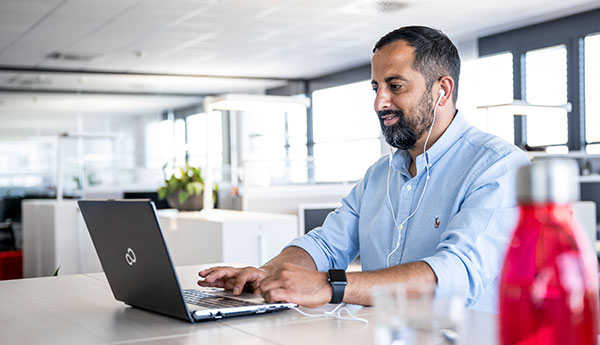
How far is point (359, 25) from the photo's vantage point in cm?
723

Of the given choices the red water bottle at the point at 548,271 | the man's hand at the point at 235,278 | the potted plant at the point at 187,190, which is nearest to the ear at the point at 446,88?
the man's hand at the point at 235,278

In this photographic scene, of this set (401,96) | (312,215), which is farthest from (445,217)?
(312,215)

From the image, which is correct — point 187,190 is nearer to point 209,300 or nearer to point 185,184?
point 185,184

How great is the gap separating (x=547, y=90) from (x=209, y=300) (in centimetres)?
653

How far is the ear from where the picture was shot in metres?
1.63

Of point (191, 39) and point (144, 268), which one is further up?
point (191, 39)

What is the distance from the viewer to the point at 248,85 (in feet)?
36.7

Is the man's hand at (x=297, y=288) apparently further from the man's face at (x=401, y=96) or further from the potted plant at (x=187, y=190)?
the potted plant at (x=187, y=190)

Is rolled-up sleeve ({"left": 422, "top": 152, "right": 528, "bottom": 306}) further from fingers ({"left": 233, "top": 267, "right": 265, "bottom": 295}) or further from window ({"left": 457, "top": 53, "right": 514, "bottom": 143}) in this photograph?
window ({"left": 457, "top": 53, "right": 514, "bottom": 143})

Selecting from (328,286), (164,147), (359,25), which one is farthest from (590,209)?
(164,147)

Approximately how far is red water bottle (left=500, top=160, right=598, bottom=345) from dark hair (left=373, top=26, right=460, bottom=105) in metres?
1.21

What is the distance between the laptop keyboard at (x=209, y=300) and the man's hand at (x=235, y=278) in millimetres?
35

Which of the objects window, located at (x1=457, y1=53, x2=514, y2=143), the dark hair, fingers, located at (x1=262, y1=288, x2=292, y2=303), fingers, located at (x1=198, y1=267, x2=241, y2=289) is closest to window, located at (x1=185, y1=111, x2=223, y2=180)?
window, located at (x1=457, y1=53, x2=514, y2=143)

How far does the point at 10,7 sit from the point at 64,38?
1.34 meters
